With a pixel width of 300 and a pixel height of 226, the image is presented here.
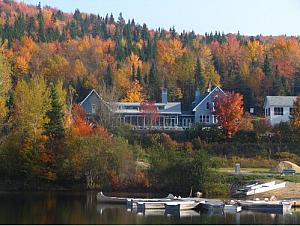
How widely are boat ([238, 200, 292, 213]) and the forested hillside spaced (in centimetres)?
4460

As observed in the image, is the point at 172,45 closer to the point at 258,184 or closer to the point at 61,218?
the point at 258,184

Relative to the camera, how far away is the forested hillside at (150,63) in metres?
88.4

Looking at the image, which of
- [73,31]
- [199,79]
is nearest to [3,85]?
[199,79]

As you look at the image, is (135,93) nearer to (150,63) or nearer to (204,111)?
(204,111)

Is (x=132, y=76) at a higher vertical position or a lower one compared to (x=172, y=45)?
lower

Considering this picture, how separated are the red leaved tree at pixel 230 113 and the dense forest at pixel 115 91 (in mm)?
704

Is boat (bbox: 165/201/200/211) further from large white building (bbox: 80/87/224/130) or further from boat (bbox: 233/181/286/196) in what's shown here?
large white building (bbox: 80/87/224/130)

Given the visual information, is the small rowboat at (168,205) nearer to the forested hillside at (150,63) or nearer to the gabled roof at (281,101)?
the gabled roof at (281,101)

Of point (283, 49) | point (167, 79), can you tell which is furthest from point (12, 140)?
point (283, 49)

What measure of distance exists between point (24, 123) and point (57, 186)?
6.64 metres

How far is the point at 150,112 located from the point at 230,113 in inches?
594

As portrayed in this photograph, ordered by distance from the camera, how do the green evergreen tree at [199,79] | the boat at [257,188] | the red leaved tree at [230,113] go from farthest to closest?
the green evergreen tree at [199,79] → the red leaved tree at [230,113] → the boat at [257,188]

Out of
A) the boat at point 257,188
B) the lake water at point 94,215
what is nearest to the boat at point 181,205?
the lake water at point 94,215

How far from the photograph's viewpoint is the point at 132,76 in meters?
94.5
